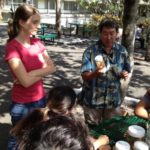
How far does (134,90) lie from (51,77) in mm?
2454

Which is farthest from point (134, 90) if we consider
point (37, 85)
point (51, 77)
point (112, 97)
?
point (37, 85)

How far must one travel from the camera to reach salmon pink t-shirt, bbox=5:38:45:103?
310cm

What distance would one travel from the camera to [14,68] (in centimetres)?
306

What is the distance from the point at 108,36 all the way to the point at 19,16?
1.02 metres

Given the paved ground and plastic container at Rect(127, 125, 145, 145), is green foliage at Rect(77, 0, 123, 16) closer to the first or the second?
the paved ground

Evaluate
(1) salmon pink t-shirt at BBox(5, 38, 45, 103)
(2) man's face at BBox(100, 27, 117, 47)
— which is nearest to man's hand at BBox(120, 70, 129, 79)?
(2) man's face at BBox(100, 27, 117, 47)

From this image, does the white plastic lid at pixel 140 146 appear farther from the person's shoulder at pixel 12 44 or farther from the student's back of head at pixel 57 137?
the person's shoulder at pixel 12 44

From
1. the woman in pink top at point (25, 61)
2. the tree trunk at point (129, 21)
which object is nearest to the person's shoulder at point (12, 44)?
the woman in pink top at point (25, 61)

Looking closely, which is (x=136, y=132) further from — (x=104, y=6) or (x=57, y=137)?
(x=104, y=6)

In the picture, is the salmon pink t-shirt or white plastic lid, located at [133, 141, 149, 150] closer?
white plastic lid, located at [133, 141, 149, 150]

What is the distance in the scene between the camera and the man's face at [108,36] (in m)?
3.61

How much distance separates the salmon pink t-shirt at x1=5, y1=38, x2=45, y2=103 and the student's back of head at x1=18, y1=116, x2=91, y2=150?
1781mm

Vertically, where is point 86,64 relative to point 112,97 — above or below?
above

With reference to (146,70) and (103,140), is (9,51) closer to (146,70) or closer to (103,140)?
(103,140)
